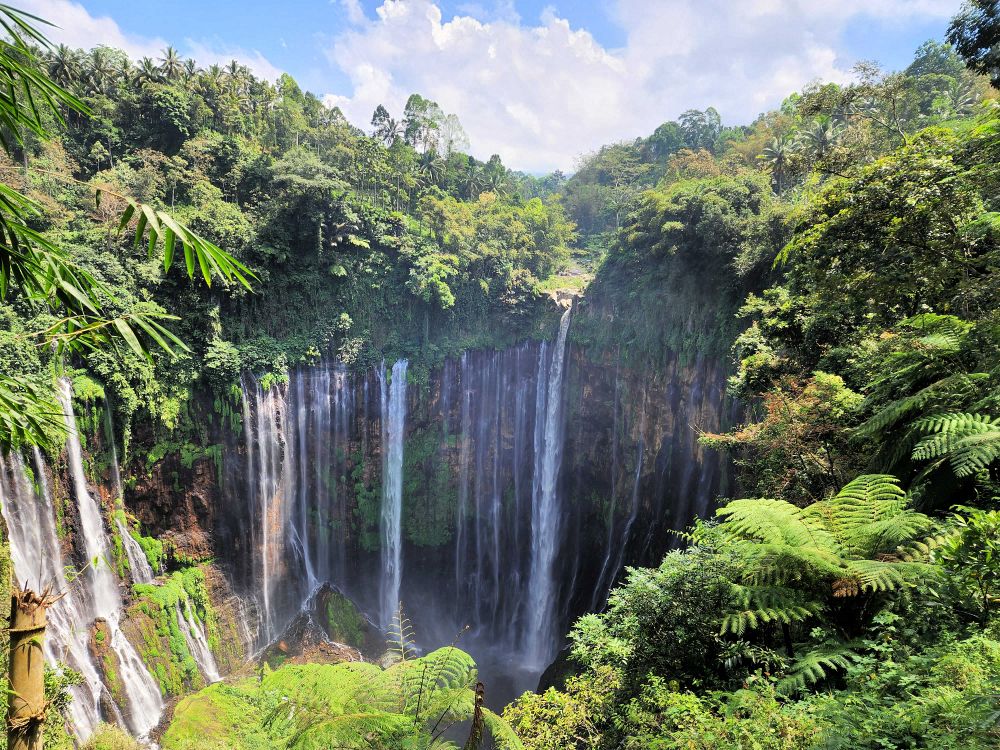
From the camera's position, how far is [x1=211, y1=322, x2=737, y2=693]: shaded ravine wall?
1623 centimetres

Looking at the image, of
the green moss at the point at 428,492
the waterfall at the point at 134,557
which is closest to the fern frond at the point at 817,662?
the waterfall at the point at 134,557

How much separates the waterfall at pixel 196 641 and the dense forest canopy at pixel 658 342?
0.92ft

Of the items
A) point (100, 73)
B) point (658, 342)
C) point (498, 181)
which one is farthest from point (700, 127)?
point (100, 73)

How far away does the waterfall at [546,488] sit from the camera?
19.3 metres

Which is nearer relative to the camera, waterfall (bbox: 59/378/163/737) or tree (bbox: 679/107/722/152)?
waterfall (bbox: 59/378/163/737)

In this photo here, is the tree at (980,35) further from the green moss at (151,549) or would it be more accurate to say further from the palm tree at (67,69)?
the palm tree at (67,69)

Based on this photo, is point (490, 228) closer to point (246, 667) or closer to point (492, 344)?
point (492, 344)

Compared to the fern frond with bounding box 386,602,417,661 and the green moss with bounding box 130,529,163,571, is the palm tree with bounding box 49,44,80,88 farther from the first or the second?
the fern frond with bounding box 386,602,417,661

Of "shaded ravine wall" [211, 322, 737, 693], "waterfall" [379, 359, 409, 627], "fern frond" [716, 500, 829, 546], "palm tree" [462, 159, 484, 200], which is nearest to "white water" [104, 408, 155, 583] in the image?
"shaded ravine wall" [211, 322, 737, 693]

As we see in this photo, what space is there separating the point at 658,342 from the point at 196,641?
1680cm

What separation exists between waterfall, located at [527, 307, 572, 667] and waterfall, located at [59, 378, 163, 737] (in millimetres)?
11887

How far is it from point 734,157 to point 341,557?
1077 inches

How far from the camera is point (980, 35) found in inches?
302

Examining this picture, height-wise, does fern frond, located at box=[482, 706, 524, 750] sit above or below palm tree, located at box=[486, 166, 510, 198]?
below
